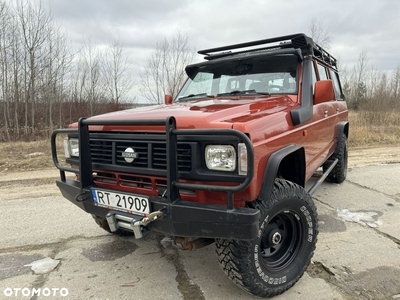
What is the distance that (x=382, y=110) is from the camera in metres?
16.9

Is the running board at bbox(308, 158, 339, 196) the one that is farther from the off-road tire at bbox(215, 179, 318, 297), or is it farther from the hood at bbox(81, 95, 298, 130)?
the hood at bbox(81, 95, 298, 130)

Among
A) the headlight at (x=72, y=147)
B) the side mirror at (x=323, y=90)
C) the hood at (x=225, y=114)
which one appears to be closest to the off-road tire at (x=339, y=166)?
the side mirror at (x=323, y=90)

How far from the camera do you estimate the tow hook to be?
Answer: 2.05m

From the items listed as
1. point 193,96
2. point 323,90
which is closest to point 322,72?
point 323,90

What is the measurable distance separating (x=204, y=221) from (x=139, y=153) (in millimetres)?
726

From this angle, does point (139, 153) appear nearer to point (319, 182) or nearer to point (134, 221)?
point (134, 221)

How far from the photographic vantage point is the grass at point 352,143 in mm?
7578

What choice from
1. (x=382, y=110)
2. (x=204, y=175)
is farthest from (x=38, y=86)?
(x=382, y=110)

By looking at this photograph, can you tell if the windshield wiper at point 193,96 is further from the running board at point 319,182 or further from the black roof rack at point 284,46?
the running board at point 319,182

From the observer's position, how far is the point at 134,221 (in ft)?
7.04

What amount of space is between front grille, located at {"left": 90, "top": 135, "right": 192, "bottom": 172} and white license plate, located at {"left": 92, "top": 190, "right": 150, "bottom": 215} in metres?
0.24

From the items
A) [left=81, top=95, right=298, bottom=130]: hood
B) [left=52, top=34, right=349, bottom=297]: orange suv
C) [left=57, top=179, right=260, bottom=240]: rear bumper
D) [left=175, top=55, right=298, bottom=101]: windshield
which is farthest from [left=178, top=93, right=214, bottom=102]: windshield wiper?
[left=57, top=179, right=260, bottom=240]: rear bumper

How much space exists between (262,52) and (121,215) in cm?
235

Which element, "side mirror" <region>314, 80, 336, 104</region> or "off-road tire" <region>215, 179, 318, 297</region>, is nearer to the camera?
"off-road tire" <region>215, 179, 318, 297</region>
